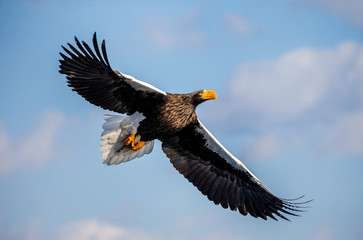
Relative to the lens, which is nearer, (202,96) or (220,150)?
(202,96)

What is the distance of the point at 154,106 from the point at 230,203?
212 centimetres

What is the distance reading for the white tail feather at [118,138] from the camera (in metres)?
8.27

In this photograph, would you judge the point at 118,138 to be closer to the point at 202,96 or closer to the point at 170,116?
the point at 170,116

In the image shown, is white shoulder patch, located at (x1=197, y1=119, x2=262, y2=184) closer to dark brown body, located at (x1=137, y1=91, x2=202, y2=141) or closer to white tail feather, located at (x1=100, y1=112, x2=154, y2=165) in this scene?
dark brown body, located at (x1=137, y1=91, x2=202, y2=141)

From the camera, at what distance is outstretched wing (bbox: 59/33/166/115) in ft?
25.0

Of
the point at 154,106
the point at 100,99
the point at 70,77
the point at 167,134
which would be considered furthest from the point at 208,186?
the point at 70,77

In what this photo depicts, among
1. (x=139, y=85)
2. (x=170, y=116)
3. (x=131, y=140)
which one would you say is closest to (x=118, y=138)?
(x=131, y=140)

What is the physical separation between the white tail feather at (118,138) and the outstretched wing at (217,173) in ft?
1.96

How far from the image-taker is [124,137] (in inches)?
334

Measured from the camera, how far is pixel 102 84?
7793 millimetres

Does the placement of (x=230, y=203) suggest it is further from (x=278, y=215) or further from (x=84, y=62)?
(x=84, y=62)

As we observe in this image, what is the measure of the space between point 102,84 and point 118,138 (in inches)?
41.7

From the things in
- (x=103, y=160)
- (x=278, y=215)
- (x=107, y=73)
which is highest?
(x=278, y=215)

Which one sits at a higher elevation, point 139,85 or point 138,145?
point 139,85
